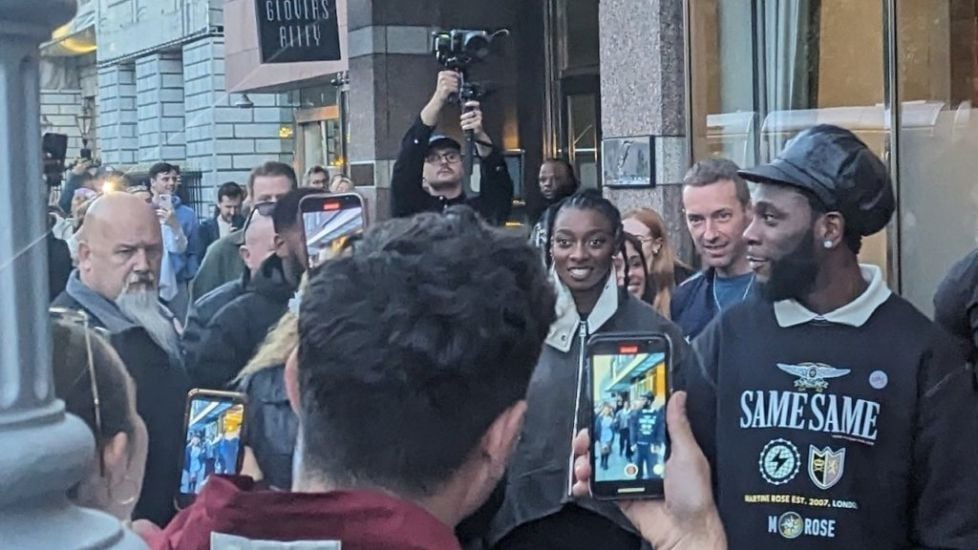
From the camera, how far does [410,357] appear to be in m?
1.76

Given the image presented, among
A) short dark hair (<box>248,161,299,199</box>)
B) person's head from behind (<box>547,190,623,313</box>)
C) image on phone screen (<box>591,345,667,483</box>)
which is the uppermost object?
short dark hair (<box>248,161,299,199</box>)

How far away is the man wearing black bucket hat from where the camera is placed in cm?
304

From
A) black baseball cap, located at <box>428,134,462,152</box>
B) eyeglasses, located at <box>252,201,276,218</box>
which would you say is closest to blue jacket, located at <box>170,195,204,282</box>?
black baseball cap, located at <box>428,134,462,152</box>

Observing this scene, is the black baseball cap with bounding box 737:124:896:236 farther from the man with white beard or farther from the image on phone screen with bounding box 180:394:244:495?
the man with white beard

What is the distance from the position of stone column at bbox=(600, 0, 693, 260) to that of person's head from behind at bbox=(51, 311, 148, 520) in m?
5.94

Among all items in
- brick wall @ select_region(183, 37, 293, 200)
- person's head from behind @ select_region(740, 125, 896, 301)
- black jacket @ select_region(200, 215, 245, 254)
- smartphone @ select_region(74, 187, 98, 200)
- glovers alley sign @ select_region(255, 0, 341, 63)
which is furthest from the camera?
brick wall @ select_region(183, 37, 293, 200)

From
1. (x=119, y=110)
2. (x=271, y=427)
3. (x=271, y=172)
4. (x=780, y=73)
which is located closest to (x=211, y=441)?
(x=271, y=427)

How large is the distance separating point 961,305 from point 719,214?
1.82m

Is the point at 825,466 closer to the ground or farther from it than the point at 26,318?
closer to the ground

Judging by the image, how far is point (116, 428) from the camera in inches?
117

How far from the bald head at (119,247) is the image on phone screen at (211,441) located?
1.42 m

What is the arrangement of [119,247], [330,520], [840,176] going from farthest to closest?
→ [119,247] → [840,176] → [330,520]

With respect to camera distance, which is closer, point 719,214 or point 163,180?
point 719,214

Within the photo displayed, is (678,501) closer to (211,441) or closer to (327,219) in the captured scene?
(211,441)
